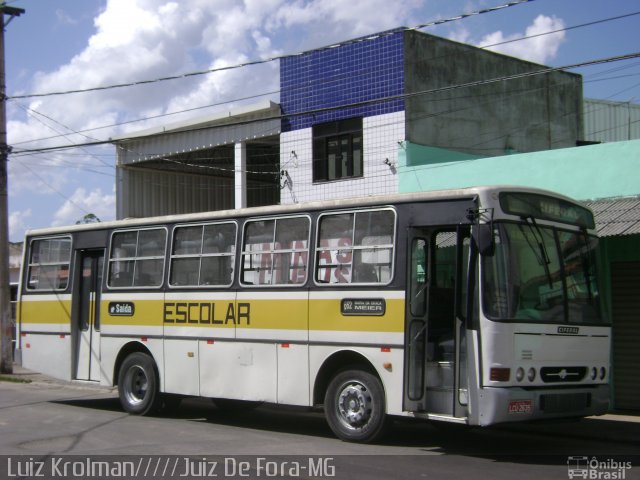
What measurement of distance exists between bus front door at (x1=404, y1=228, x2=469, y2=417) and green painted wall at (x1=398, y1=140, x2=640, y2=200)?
17.7ft

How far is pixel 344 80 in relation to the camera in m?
22.0

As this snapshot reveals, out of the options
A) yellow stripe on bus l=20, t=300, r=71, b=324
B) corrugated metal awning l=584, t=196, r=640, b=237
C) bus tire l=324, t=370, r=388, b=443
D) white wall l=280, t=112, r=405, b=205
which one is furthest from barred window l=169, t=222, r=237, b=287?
white wall l=280, t=112, r=405, b=205

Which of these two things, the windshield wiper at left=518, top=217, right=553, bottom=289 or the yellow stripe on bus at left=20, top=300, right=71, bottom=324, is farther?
the yellow stripe on bus at left=20, top=300, right=71, bottom=324

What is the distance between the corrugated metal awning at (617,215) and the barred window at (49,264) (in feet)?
30.5

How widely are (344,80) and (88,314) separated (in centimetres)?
1025

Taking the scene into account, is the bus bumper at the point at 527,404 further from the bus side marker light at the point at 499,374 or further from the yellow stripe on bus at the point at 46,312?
the yellow stripe on bus at the point at 46,312

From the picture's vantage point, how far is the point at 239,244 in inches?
490

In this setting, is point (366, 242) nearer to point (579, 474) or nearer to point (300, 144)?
point (579, 474)

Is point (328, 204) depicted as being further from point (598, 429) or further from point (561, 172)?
point (561, 172)

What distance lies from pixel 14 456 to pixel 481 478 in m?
5.35

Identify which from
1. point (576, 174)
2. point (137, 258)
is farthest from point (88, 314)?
point (576, 174)

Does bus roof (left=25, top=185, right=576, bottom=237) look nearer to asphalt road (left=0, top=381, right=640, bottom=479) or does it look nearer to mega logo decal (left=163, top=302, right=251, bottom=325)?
mega logo decal (left=163, top=302, right=251, bottom=325)

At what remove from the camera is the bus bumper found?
A: 9.17 metres

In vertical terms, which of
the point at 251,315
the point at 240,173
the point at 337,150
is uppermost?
the point at 337,150
